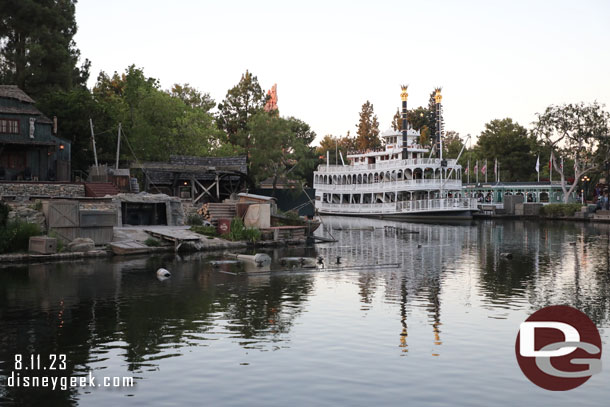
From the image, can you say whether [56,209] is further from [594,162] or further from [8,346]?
[594,162]

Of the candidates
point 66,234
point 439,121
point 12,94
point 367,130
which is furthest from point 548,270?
point 367,130

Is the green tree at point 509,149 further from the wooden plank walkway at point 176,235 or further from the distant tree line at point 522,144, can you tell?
the wooden plank walkway at point 176,235

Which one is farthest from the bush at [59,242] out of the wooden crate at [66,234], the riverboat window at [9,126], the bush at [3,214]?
the riverboat window at [9,126]

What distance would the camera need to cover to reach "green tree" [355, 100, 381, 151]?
130 metres

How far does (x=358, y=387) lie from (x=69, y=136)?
51777 mm

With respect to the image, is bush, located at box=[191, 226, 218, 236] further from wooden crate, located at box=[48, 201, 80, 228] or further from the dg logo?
the dg logo

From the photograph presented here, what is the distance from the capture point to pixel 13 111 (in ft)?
149

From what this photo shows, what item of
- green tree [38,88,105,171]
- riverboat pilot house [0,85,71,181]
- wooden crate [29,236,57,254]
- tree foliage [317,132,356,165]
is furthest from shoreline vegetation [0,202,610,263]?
tree foliage [317,132,356,165]

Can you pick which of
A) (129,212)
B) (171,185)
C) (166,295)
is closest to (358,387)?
(166,295)

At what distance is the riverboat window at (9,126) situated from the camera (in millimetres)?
45250

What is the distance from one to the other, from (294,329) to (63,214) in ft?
73.4

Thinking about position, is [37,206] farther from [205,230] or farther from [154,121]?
[154,121]

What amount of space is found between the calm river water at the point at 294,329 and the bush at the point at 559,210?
150 ft

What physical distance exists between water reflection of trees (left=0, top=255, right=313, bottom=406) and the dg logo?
6.97 metres
